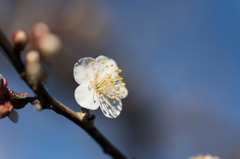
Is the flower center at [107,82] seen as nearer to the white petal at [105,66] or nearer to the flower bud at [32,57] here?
the white petal at [105,66]

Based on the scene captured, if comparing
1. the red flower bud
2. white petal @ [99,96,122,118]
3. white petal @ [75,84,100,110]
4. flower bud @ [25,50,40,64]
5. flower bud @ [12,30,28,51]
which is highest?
white petal @ [99,96,122,118]

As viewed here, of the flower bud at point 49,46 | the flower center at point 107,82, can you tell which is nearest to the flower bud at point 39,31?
the flower bud at point 49,46

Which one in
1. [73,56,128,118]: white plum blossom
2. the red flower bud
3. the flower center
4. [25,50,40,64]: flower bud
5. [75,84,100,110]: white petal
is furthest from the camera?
the flower center

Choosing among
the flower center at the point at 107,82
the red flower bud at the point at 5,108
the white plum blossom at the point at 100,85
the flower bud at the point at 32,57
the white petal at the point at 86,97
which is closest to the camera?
the flower bud at the point at 32,57

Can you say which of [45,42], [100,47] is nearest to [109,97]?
[45,42]

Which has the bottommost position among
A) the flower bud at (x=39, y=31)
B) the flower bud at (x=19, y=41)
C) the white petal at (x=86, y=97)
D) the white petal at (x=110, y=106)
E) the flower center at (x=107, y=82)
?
the flower bud at (x=19, y=41)

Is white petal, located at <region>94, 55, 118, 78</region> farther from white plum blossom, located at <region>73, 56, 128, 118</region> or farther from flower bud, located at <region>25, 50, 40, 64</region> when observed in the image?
flower bud, located at <region>25, 50, 40, 64</region>

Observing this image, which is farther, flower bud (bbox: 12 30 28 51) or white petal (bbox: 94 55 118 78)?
white petal (bbox: 94 55 118 78)

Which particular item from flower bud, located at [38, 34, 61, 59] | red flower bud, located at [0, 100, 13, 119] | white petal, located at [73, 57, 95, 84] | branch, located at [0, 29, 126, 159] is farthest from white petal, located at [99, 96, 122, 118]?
flower bud, located at [38, 34, 61, 59]

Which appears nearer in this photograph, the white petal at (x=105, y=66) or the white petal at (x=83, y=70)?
the white petal at (x=83, y=70)
